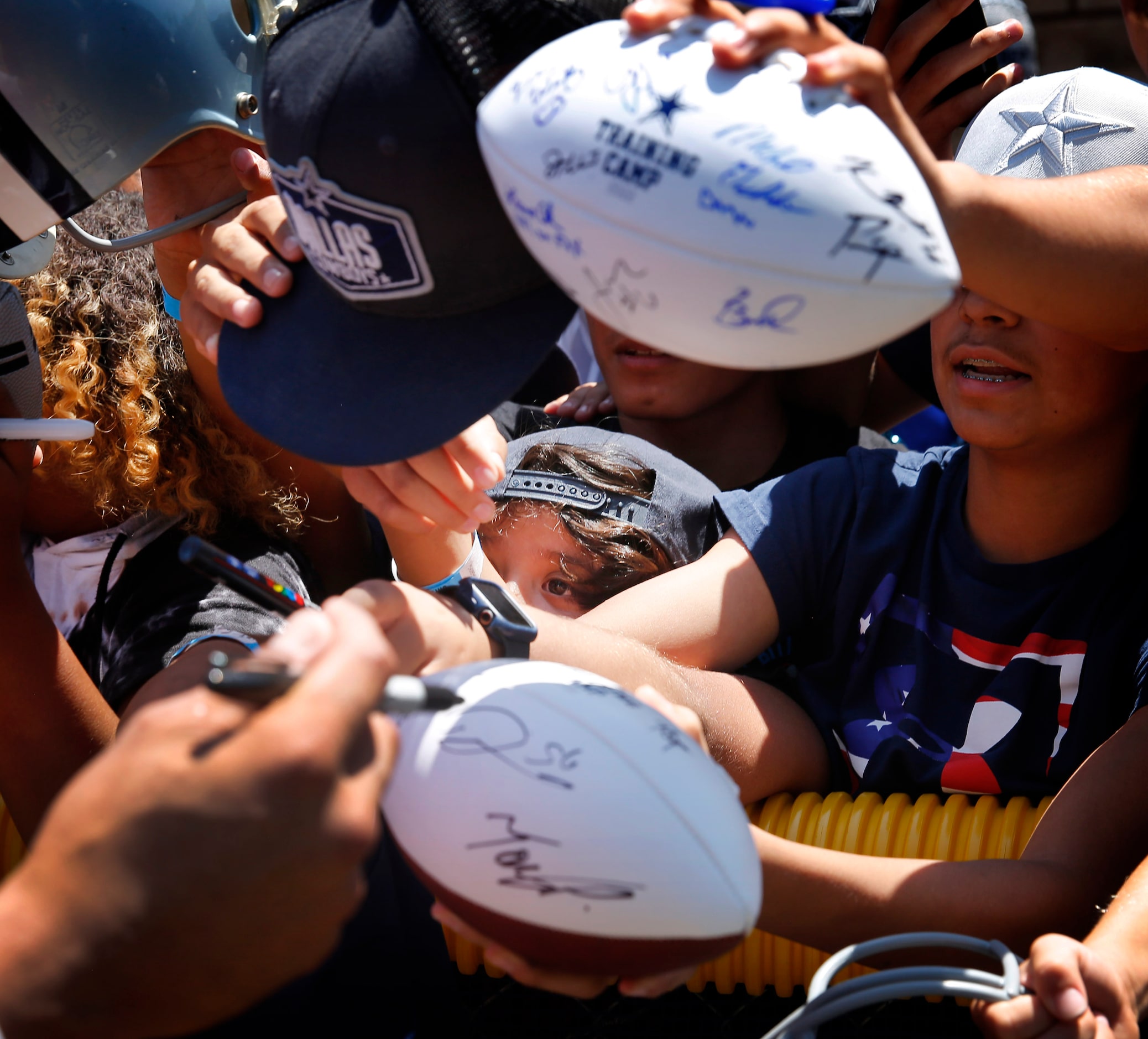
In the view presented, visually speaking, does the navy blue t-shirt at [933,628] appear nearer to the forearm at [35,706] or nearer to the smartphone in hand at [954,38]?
the smartphone in hand at [954,38]

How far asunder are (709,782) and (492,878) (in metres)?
0.25

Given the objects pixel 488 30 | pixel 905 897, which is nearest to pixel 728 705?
pixel 905 897

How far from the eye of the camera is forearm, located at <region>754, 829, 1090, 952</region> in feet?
4.64

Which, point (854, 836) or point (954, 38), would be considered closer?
point (854, 836)

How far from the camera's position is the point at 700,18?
1.11 m

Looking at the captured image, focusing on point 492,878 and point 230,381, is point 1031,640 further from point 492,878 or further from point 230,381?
point 230,381

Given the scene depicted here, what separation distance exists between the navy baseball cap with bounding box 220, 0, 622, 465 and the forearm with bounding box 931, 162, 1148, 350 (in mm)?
498

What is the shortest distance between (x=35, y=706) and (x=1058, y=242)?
1.62m

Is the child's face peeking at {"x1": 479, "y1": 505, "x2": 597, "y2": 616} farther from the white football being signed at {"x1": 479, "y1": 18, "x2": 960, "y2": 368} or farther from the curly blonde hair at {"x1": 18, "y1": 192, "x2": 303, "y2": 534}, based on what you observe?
the white football being signed at {"x1": 479, "y1": 18, "x2": 960, "y2": 368}
